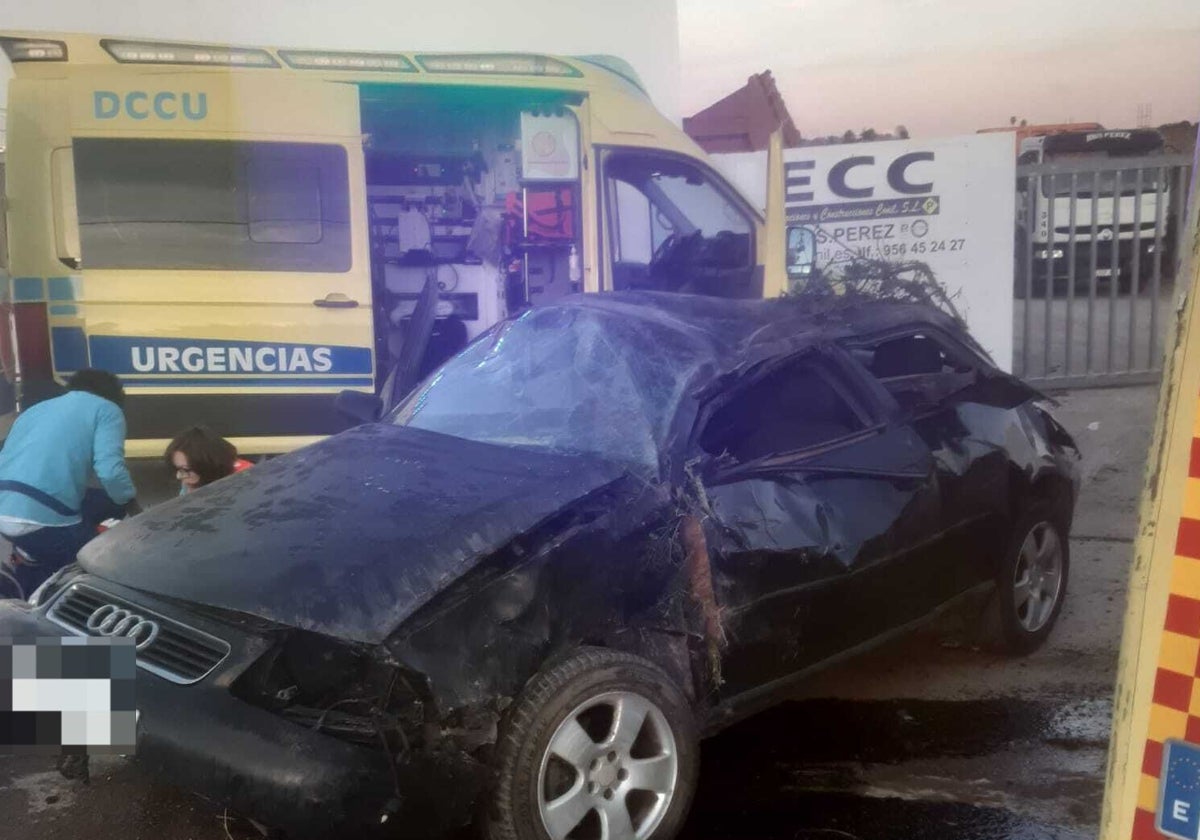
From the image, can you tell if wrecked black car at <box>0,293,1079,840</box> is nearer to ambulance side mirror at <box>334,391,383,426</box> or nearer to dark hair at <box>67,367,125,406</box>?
ambulance side mirror at <box>334,391,383,426</box>

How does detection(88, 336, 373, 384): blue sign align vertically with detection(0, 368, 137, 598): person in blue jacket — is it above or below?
above

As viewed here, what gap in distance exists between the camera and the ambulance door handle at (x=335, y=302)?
116 inches

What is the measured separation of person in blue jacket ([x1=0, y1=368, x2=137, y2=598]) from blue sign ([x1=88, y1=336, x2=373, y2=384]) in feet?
0.23

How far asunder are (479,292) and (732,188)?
87cm

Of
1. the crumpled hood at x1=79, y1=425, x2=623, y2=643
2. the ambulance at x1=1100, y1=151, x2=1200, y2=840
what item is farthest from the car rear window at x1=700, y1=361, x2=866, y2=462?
the ambulance at x1=1100, y1=151, x2=1200, y2=840

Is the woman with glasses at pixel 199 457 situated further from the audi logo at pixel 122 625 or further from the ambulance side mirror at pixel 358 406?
the audi logo at pixel 122 625

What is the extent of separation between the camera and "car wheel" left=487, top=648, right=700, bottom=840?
7.42ft

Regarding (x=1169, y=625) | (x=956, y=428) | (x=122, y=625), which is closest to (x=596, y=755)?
(x=122, y=625)

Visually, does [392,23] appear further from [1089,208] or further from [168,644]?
[1089,208]

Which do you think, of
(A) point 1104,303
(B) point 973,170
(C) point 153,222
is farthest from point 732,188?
(C) point 153,222

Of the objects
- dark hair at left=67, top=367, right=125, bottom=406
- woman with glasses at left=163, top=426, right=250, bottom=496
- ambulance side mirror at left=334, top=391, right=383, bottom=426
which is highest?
dark hair at left=67, top=367, right=125, bottom=406

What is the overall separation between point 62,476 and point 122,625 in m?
0.84

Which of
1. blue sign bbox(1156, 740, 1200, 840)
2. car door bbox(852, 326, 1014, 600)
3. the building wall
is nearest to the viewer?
blue sign bbox(1156, 740, 1200, 840)

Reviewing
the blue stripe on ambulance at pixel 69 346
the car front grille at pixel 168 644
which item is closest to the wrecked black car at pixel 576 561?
the car front grille at pixel 168 644
